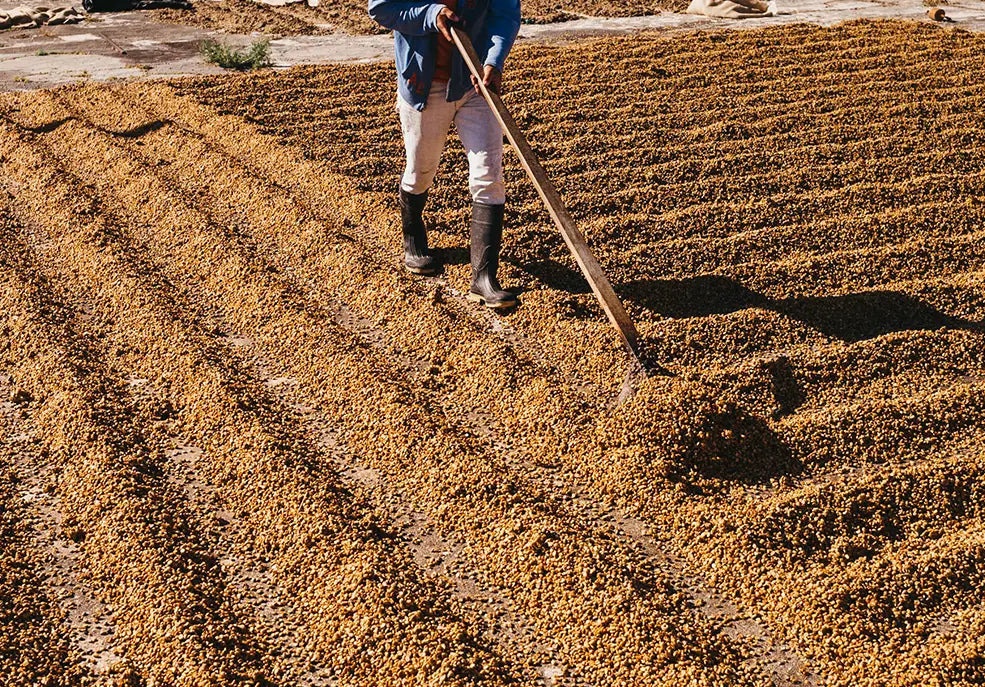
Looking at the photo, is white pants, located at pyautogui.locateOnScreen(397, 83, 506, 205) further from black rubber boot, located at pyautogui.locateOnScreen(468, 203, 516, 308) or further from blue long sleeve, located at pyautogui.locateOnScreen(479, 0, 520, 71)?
blue long sleeve, located at pyautogui.locateOnScreen(479, 0, 520, 71)

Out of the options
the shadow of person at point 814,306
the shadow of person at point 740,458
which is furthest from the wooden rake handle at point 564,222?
the shadow of person at point 814,306

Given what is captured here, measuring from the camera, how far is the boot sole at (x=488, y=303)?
410cm

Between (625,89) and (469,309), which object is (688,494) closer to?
(469,309)

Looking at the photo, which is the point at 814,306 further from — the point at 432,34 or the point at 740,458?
the point at 432,34

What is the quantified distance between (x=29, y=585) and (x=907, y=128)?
17.8 ft

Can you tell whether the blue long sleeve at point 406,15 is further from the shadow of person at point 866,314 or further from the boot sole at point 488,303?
the shadow of person at point 866,314

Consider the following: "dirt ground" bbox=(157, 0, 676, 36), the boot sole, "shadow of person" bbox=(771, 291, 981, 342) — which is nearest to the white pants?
the boot sole

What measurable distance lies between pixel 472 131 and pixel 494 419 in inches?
49.2

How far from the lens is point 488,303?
4.14 meters

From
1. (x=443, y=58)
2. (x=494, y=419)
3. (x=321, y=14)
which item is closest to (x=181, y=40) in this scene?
(x=321, y=14)

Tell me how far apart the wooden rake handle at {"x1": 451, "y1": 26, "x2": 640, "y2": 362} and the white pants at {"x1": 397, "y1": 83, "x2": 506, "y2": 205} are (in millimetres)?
209

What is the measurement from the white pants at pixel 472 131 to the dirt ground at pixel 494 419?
1.68 ft

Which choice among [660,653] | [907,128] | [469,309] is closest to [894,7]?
[907,128]

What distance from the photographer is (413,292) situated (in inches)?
168
